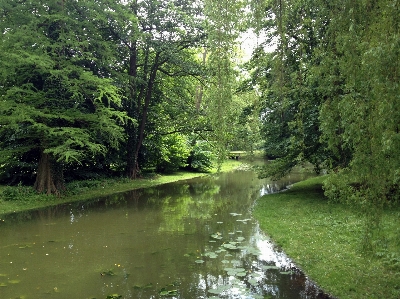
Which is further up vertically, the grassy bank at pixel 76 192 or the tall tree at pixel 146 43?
the tall tree at pixel 146 43

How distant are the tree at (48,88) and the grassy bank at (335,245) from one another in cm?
776

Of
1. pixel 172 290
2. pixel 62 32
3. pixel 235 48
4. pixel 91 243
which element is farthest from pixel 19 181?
pixel 235 48

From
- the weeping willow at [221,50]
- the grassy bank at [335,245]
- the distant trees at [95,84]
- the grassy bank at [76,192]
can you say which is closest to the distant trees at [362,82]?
the weeping willow at [221,50]

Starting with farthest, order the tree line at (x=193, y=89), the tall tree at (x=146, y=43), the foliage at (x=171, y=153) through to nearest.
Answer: the foliage at (x=171, y=153) → the tall tree at (x=146, y=43) → the tree line at (x=193, y=89)

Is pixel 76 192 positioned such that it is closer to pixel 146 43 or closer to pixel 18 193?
pixel 18 193

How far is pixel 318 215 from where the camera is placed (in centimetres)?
1133

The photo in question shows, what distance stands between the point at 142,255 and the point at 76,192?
8664 mm

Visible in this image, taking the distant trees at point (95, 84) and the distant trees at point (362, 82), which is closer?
the distant trees at point (362, 82)

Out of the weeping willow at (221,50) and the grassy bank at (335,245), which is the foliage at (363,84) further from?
the grassy bank at (335,245)

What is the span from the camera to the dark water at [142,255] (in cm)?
642

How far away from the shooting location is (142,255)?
836 centimetres

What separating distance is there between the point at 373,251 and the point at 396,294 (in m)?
1.14

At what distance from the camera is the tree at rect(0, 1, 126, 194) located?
13.1m

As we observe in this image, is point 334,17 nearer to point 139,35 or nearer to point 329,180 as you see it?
point 329,180
